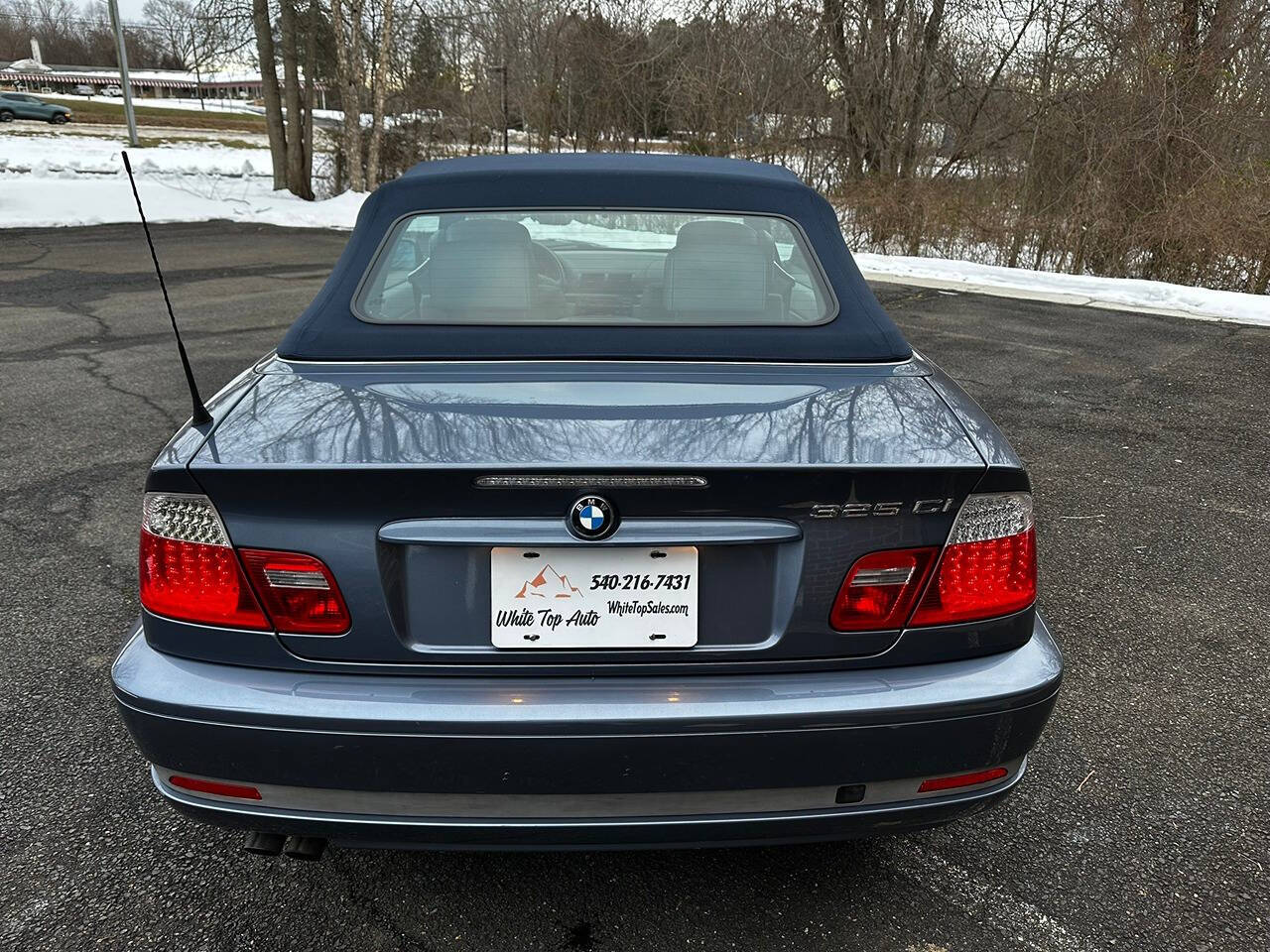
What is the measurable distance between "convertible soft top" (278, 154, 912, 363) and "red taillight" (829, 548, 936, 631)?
692mm

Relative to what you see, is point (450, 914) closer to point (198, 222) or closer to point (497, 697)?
point (497, 697)

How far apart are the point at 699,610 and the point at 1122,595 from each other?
107 inches

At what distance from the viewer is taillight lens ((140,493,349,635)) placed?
5.71 feet

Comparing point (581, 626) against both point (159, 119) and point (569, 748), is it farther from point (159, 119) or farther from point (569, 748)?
point (159, 119)

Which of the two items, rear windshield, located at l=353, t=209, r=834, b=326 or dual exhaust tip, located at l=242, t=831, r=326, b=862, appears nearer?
dual exhaust tip, located at l=242, t=831, r=326, b=862

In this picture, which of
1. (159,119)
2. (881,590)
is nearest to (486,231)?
(881,590)

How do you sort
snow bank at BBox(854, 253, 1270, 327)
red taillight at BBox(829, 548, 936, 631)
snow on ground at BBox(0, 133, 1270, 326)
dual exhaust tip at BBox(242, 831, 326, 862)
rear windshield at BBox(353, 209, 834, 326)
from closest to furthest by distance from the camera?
1. red taillight at BBox(829, 548, 936, 631)
2. dual exhaust tip at BBox(242, 831, 326, 862)
3. rear windshield at BBox(353, 209, 834, 326)
4. snow bank at BBox(854, 253, 1270, 327)
5. snow on ground at BBox(0, 133, 1270, 326)

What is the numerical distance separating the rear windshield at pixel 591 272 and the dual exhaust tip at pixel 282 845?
1246 mm

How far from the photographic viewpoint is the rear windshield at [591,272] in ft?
8.24

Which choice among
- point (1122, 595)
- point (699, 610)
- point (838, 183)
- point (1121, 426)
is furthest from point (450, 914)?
point (838, 183)

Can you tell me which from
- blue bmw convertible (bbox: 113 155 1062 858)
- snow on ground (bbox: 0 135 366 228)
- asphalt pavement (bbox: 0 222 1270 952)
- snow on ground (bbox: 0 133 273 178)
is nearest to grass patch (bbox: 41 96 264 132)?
snow on ground (bbox: 0 133 273 178)

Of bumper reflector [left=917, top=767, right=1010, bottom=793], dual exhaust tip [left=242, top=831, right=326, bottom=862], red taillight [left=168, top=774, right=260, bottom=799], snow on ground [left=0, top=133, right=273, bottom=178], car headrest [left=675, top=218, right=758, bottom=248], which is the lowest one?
snow on ground [left=0, top=133, right=273, bottom=178]

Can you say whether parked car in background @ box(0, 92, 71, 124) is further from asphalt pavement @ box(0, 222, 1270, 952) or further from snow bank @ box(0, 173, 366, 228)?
asphalt pavement @ box(0, 222, 1270, 952)

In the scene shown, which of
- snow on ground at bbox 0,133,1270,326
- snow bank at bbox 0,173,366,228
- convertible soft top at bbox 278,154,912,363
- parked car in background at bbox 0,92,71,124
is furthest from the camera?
parked car in background at bbox 0,92,71,124
